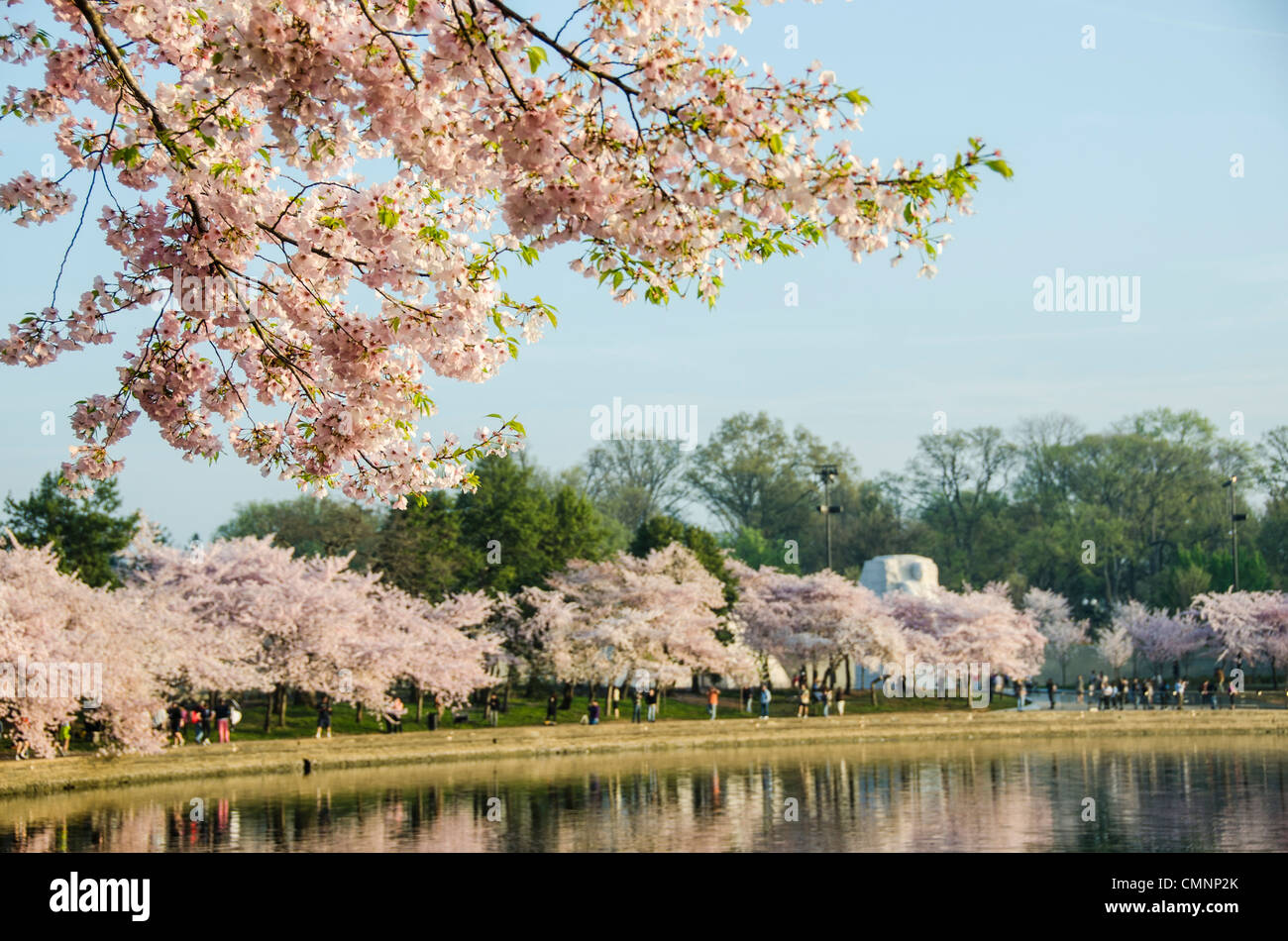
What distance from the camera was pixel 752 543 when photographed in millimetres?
82062

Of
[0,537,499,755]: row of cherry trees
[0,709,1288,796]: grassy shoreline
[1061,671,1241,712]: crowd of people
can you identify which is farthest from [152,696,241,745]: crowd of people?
[1061,671,1241,712]: crowd of people

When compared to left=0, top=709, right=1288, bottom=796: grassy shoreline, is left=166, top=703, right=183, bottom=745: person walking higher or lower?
higher

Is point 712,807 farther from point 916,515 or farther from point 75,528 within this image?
point 916,515

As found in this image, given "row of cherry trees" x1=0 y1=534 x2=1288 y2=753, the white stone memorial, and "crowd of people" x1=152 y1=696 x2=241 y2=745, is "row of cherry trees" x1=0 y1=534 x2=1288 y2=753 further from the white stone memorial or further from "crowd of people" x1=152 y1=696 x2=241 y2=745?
the white stone memorial

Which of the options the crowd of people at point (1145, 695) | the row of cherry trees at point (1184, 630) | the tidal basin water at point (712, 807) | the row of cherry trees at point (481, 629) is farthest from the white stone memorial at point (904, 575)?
the tidal basin water at point (712, 807)

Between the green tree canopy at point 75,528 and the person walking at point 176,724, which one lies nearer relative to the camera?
the person walking at point 176,724

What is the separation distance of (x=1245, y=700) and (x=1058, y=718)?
32.7ft

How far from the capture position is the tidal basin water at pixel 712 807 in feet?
70.7

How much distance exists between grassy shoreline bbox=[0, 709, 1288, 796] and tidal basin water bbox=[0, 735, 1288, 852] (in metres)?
0.89

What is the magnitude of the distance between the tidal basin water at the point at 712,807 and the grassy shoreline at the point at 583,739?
2.93 ft

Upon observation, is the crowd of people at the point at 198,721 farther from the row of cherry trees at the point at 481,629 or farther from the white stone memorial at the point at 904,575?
the white stone memorial at the point at 904,575

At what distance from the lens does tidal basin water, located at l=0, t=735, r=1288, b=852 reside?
21.6m

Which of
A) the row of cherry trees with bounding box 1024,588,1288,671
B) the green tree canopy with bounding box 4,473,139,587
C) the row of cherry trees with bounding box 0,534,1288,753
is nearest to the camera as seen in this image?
the row of cherry trees with bounding box 0,534,1288,753
